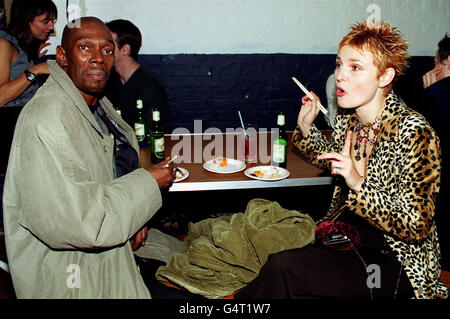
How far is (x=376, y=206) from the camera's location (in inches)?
60.2

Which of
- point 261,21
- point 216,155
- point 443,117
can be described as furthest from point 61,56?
point 261,21

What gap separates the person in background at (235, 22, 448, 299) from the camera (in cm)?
148

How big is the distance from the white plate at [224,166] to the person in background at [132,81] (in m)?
1.10

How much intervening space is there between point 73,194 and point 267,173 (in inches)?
42.9

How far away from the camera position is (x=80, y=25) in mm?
1572

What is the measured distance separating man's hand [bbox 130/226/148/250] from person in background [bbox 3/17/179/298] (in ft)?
0.86

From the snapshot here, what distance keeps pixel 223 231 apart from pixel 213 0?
10.7 feet

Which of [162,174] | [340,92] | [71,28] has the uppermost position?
[71,28]

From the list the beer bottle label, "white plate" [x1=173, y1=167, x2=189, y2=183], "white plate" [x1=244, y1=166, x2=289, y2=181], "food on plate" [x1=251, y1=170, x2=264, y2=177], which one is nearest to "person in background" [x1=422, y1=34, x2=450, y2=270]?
"white plate" [x1=244, y1=166, x2=289, y2=181]

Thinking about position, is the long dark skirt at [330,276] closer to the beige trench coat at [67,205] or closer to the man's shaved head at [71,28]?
the beige trench coat at [67,205]

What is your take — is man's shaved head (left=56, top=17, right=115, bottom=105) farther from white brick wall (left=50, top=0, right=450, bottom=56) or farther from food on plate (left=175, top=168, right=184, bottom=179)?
white brick wall (left=50, top=0, right=450, bottom=56)

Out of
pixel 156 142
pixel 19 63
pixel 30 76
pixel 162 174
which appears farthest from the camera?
pixel 19 63

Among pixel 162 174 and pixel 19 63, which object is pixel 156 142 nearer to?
pixel 162 174
